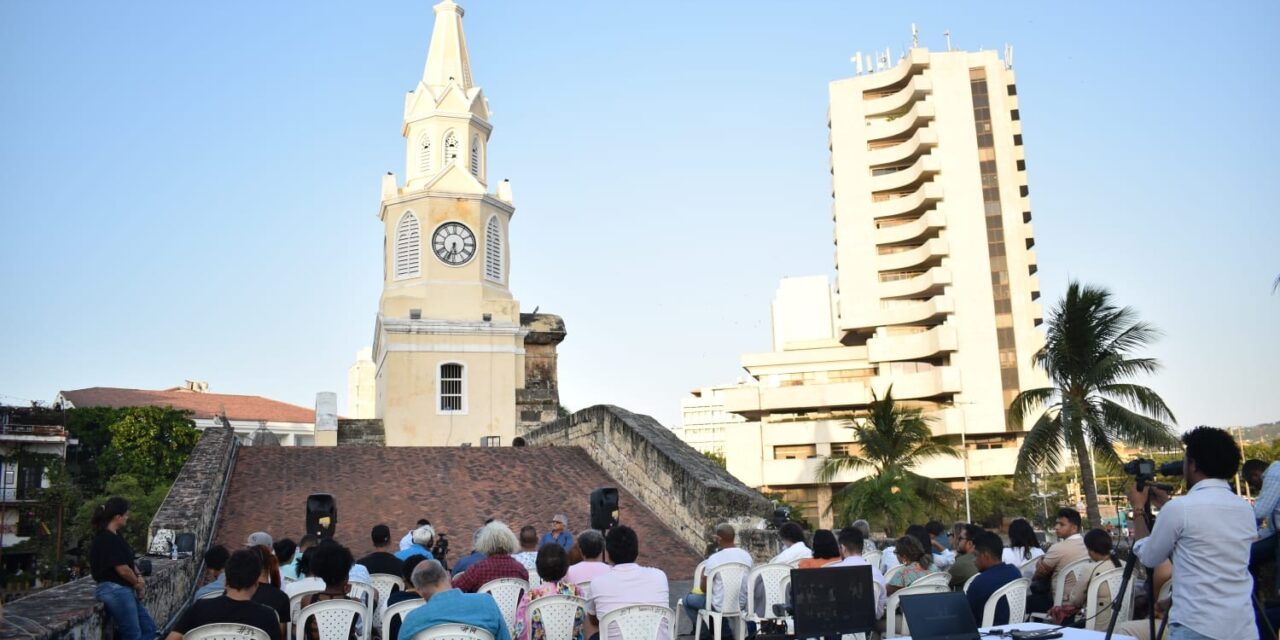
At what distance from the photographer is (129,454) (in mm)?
51938

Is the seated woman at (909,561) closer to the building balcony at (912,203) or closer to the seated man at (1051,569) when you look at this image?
the seated man at (1051,569)

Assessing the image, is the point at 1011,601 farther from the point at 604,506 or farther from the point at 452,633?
the point at 604,506

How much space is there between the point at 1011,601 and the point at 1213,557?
2.60 m

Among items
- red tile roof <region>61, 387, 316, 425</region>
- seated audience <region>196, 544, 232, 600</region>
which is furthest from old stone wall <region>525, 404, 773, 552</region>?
red tile roof <region>61, 387, 316, 425</region>

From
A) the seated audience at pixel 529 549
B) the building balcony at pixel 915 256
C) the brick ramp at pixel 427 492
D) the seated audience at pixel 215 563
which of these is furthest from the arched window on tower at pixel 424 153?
the building balcony at pixel 915 256

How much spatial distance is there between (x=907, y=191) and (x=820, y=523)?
21.8m

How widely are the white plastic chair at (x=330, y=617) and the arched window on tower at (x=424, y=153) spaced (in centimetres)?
2955

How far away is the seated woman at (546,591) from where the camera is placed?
6.42 metres

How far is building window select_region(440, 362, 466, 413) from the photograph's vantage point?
1257 inches

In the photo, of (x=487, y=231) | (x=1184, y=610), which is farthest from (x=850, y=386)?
(x=1184, y=610)

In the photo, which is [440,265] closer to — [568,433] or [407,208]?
[407,208]

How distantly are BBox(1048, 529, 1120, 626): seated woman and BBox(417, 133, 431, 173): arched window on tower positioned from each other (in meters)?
30.0

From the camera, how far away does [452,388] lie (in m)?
32.2

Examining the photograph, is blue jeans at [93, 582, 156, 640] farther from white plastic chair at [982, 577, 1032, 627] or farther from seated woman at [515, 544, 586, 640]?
white plastic chair at [982, 577, 1032, 627]
